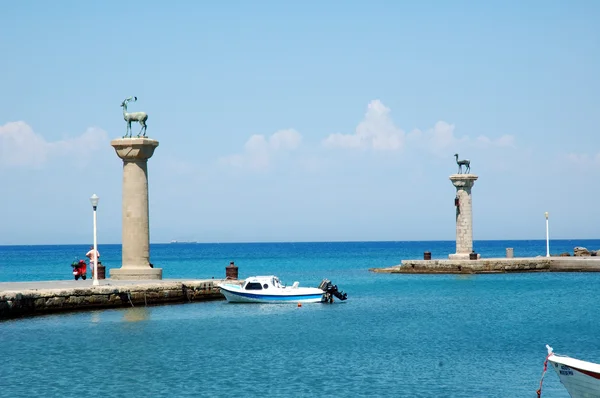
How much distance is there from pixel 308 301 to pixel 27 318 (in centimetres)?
1564

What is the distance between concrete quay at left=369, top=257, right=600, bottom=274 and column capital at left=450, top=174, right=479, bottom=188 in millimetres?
5508

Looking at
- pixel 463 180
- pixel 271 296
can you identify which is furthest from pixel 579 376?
pixel 463 180

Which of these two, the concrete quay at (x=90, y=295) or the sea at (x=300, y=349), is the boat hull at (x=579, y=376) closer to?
the sea at (x=300, y=349)

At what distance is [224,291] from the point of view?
4562 cm

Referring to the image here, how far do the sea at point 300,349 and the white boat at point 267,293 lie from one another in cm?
42

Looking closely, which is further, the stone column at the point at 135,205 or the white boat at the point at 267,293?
the white boat at the point at 267,293

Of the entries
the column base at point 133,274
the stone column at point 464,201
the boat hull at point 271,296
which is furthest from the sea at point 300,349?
the stone column at point 464,201

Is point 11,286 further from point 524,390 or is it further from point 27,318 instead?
point 524,390

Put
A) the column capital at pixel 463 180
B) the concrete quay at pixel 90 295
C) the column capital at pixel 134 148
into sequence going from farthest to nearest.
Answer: the column capital at pixel 463 180 < the column capital at pixel 134 148 < the concrete quay at pixel 90 295

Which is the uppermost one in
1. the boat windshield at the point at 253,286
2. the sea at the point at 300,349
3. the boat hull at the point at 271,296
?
the boat windshield at the point at 253,286

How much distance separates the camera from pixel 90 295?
3753cm

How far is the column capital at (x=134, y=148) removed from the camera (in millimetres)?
43281

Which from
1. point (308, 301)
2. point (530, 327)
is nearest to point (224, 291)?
point (308, 301)

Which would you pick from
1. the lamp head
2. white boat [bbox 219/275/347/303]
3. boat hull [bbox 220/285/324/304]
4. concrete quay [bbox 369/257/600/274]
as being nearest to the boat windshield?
white boat [bbox 219/275/347/303]
